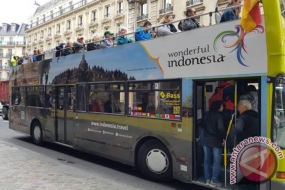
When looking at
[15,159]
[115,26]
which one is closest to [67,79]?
[15,159]

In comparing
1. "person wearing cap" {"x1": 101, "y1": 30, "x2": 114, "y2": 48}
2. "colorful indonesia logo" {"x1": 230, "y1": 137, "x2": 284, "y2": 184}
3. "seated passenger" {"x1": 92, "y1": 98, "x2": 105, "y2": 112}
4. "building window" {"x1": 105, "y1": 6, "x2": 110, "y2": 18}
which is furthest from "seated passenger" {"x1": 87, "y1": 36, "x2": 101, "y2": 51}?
"building window" {"x1": 105, "y1": 6, "x2": 110, "y2": 18}

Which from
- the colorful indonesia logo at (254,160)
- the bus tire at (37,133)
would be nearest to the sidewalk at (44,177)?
the colorful indonesia logo at (254,160)

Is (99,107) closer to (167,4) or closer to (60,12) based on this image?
(167,4)

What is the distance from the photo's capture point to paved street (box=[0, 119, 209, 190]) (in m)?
5.80

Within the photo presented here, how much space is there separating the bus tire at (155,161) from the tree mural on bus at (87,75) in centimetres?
158

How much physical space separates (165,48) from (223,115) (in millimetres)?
1786

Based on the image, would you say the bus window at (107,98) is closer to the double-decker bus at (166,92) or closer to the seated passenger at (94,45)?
the double-decker bus at (166,92)

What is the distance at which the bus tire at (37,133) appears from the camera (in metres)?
10.9

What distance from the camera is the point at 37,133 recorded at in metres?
11.1

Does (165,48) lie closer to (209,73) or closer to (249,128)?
(209,73)

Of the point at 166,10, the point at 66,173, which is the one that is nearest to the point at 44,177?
the point at 66,173

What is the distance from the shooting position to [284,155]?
14.4ft

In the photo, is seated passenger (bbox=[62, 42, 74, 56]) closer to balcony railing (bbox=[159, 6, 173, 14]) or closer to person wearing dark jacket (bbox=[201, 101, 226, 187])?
person wearing dark jacket (bbox=[201, 101, 226, 187])

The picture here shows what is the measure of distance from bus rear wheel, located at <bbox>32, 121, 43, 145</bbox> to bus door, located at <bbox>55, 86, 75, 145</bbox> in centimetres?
129
